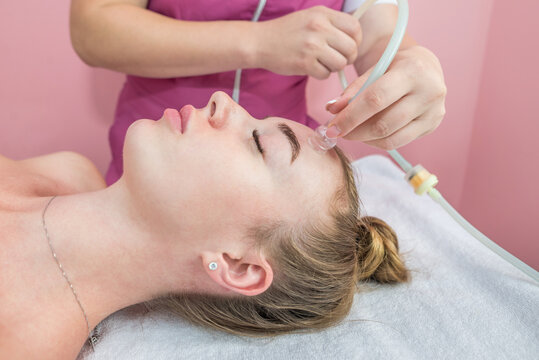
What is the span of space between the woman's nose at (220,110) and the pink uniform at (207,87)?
0.34m

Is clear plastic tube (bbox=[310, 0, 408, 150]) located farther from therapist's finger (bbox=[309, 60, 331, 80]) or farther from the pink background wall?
the pink background wall

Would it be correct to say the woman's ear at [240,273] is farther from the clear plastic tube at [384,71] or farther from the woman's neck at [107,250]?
the clear plastic tube at [384,71]

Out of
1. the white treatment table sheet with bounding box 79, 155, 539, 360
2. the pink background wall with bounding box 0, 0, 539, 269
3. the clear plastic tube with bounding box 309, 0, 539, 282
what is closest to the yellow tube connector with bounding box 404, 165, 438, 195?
the clear plastic tube with bounding box 309, 0, 539, 282

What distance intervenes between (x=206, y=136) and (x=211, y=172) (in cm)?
8

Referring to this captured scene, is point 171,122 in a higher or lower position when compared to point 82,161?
higher

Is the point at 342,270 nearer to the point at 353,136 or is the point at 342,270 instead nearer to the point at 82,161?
the point at 353,136

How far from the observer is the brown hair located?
1.00m

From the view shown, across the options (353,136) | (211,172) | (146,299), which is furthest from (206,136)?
(146,299)

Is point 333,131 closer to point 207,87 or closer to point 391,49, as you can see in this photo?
point 391,49

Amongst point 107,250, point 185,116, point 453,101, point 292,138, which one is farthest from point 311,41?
point 453,101

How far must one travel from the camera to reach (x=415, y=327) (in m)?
1.07

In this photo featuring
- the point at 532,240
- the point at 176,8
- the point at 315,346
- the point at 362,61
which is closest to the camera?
the point at 315,346

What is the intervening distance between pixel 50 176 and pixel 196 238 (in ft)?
2.03

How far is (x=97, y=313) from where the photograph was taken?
3.39 ft
